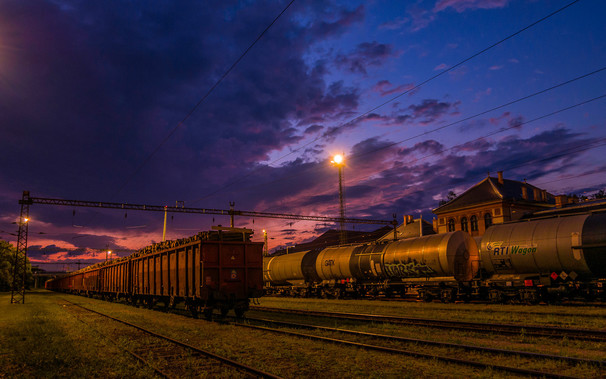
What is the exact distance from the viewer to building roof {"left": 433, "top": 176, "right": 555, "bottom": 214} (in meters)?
62.4

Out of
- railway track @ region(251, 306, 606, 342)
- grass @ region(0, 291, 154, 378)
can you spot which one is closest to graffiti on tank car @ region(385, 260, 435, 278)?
railway track @ region(251, 306, 606, 342)

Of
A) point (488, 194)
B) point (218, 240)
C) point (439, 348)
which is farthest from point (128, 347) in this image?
point (488, 194)

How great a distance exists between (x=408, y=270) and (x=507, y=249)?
6493 millimetres

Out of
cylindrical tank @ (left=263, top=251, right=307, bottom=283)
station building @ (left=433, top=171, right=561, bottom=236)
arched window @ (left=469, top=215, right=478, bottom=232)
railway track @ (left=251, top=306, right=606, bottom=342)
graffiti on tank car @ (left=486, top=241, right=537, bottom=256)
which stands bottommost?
railway track @ (left=251, top=306, right=606, bottom=342)

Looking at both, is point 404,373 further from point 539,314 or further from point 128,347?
point 539,314

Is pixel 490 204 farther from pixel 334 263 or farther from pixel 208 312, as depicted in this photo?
pixel 208 312

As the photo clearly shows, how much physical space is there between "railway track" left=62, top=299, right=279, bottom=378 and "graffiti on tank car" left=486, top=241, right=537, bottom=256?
17.6m

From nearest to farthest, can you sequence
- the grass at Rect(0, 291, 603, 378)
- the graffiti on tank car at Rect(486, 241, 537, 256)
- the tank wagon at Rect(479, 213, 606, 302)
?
the grass at Rect(0, 291, 603, 378)
the tank wagon at Rect(479, 213, 606, 302)
the graffiti on tank car at Rect(486, 241, 537, 256)

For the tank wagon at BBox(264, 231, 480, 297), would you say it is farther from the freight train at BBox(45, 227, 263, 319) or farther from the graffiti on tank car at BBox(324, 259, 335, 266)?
the freight train at BBox(45, 227, 263, 319)

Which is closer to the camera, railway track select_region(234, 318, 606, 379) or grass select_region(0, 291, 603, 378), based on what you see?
railway track select_region(234, 318, 606, 379)

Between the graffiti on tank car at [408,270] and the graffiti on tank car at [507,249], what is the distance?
378 cm

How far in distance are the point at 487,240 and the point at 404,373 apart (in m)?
17.2

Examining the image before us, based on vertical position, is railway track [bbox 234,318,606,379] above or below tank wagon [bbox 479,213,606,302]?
below

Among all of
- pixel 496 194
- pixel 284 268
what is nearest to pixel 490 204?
pixel 496 194
